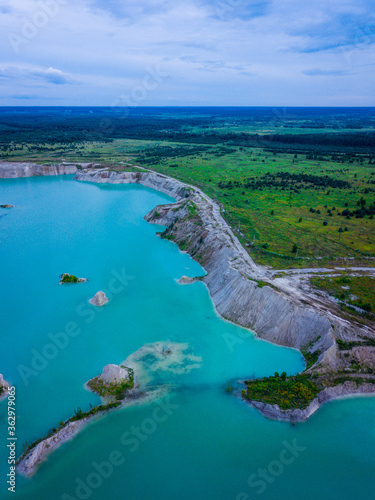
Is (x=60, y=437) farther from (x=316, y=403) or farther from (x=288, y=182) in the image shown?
(x=288, y=182)

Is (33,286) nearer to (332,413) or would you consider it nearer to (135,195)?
(332,413)

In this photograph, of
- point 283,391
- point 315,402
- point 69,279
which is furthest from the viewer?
point 69,279

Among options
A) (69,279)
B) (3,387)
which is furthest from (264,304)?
(3,387)

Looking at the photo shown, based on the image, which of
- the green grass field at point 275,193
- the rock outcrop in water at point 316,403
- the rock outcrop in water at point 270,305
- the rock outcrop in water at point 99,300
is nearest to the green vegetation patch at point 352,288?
the rock outcrop in water at point 270,305

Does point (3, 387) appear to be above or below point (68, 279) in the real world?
below

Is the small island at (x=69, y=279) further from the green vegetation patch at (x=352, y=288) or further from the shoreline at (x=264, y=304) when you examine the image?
the green vegetation patch at (x=352, y=288)

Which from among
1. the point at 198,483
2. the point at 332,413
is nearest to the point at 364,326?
the point at 332,413
